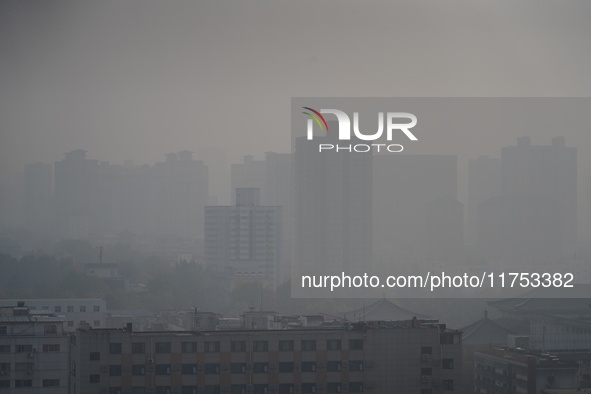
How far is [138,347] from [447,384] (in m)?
1.33

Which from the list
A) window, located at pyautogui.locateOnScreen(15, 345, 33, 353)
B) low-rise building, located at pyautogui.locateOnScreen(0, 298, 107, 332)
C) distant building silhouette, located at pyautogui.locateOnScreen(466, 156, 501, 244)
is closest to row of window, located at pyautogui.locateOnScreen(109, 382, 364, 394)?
window, located at pyautogui.locateOnScreen(15, 345, 33, 353)

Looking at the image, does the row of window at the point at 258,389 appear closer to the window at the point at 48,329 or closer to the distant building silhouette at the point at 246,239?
the window at the point at 48,329

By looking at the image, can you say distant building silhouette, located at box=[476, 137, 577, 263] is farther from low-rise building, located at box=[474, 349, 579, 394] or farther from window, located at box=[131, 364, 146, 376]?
window, located at box=[131, 364, 146, 376]

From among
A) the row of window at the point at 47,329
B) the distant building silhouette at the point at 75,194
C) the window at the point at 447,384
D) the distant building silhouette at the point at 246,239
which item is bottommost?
the window at the point at 447,384

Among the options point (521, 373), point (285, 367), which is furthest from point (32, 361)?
point (521, 373)

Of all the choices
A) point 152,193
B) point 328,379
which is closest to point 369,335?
point 328,379

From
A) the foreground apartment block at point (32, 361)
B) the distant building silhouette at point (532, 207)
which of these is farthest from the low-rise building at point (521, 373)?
the distant building silhouette at point (532, 207)

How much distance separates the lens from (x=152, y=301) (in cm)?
1303

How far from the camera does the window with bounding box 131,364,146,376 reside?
4891 millimetres

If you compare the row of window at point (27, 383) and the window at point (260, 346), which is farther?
the row of window at point (27, 383)

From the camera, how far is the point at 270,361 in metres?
4.99

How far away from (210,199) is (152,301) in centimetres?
660

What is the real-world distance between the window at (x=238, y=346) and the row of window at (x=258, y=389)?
15 centimetres

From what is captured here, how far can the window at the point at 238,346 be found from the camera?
496 centimetres
